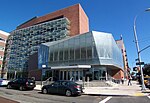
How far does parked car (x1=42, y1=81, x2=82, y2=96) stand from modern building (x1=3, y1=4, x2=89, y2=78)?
28.2 m

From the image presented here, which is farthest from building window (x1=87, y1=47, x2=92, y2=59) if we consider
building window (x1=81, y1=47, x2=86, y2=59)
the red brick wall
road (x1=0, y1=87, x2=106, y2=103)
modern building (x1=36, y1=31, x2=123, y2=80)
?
road (x1=0, y1=87, x2=106, y2=103)

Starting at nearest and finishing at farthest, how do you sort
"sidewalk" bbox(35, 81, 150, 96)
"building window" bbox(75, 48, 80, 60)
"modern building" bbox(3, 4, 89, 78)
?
"sidewalk" bbox(35, 81, 150, 96), "building window" bbox(75, 48, 80, 60), "modern building" bbox(3, 4, 89, 78)

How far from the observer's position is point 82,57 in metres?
31.5

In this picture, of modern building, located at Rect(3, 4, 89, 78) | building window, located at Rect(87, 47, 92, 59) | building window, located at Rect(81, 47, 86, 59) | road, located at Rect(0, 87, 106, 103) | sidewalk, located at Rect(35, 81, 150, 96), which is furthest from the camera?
modern building, located at Rect(3, 4, 89, 78)

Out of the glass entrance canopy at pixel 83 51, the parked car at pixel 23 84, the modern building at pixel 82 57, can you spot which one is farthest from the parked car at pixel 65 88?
the glass entrance canopy at pixel 83 51

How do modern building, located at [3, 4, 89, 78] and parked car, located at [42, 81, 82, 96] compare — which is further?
modern building, located at [3, 4, 89, 78]

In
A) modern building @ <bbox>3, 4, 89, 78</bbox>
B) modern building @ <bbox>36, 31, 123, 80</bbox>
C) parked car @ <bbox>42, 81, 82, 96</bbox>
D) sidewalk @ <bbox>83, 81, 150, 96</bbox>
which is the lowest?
sidewalk @ <bbox>83, 81, 150, 96</bbox>

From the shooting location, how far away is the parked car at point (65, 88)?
14.7m

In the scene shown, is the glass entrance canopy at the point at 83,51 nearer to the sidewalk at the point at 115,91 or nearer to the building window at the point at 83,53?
the building window at the point at 83,53

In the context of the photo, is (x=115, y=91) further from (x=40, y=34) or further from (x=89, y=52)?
(x=40, y=34)

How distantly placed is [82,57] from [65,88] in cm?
1670

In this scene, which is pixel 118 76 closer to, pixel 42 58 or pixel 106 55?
pixel 106 55

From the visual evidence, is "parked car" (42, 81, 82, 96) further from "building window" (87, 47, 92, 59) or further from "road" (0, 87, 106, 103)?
"building window" (87, 47, 92, 59)

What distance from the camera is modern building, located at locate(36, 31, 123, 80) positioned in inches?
1186
